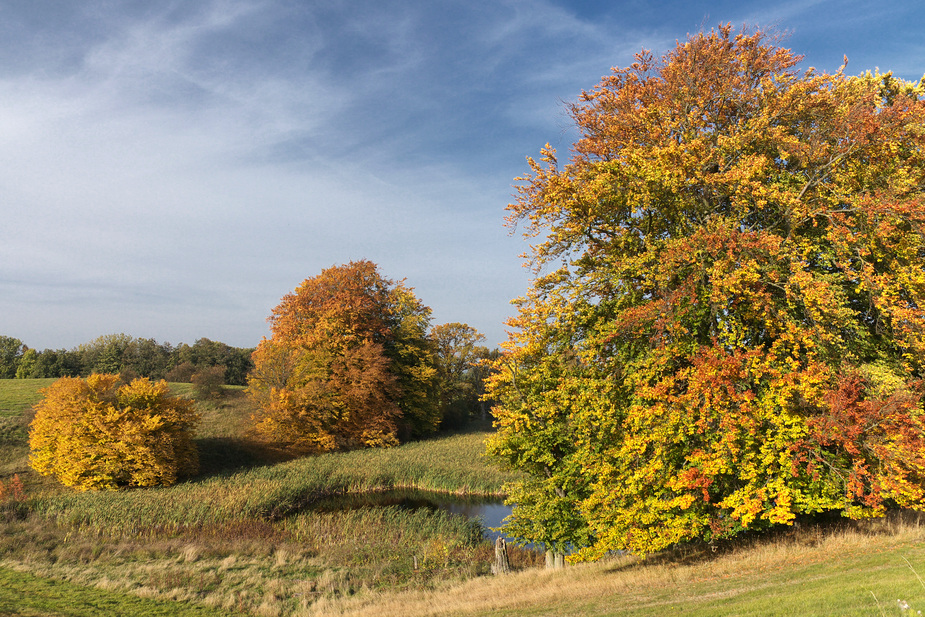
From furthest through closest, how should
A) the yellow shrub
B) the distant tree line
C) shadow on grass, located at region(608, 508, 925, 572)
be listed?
1. the distant tree line
2. the yellow shrub
3. shadow on grass, located at region(608, 508, 925, 572)

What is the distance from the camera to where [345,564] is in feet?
54.9

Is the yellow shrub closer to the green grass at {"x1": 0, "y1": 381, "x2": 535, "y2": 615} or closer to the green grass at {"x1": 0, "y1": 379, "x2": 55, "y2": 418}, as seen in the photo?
the green grass at {"x1": 0, "y1": 381, "x2": 535, "y2": 615}

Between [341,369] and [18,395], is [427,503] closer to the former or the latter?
[341,369]

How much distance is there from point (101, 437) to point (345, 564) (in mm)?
15289

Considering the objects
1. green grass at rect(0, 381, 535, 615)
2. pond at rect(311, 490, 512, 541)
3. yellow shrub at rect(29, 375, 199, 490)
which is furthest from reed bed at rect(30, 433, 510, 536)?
yellow shrub at rect(29, 375, 199, 490)

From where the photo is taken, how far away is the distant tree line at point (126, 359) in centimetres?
5906

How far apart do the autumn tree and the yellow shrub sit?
35.5ft

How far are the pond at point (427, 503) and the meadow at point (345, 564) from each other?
3.12ft

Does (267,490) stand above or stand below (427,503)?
above

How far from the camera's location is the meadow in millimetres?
9375

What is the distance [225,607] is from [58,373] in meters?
62.1

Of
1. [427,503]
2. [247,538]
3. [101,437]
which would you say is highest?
[101,437]

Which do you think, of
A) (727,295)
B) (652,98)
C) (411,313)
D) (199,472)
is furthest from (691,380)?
(411,313)

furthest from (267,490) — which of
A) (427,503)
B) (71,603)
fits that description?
(71,603)
